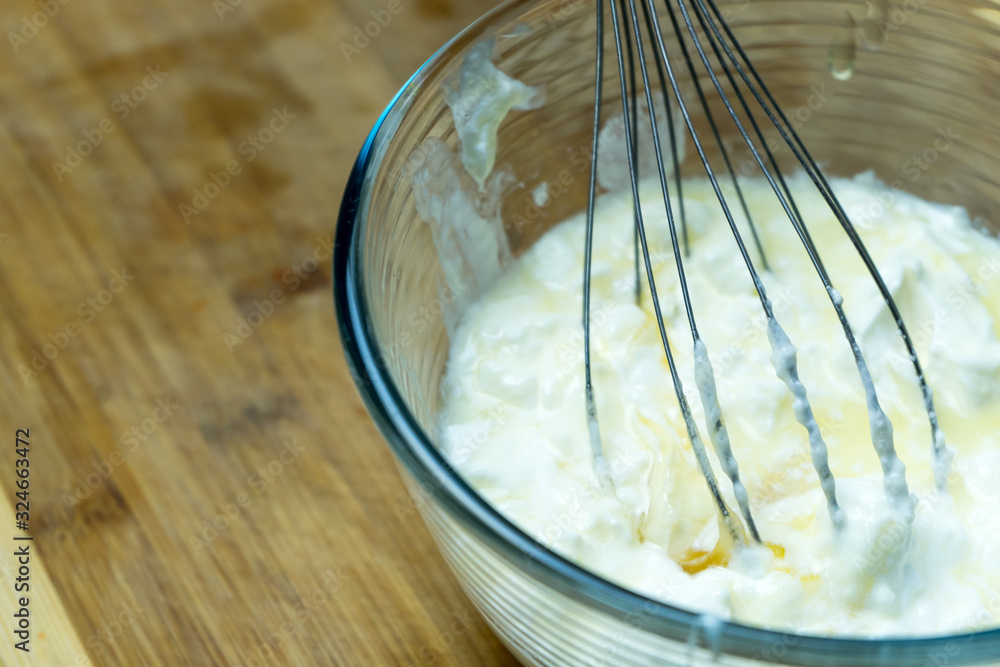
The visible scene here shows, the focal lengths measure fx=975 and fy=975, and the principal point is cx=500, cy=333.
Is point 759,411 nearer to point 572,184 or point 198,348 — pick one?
point 572,184

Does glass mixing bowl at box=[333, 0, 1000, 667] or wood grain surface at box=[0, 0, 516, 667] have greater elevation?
glass mixing bowl at box=[333, 0, 1000, 667]

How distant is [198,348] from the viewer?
790 millimetres

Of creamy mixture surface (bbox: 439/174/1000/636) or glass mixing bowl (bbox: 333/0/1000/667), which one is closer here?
glass mixing bowl (bbox: 333/0/1000/667)

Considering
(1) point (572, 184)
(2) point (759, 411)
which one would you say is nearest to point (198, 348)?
(1) point (572, 184)

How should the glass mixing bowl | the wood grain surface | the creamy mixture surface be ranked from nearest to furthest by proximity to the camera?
the glass mixing bowl, the creamy mixture surface, the wood grain surface

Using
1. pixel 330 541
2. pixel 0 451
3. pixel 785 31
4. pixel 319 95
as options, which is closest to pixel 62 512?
pixel 0 451

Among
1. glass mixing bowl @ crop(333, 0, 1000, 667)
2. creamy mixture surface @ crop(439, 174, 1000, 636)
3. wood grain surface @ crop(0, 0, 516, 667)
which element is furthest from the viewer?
wood grain surface @ crop(0, 0, 516, 667)

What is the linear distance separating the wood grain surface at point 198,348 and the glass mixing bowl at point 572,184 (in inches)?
3.4

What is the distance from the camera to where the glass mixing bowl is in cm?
42

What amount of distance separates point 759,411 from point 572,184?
0.84 feet

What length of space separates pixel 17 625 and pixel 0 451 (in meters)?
0.14

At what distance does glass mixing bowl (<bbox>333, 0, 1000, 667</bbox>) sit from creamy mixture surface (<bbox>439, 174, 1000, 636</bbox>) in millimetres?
40

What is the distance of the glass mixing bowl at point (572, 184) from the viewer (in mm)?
419

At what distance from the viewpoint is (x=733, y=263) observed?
727 millimetres
